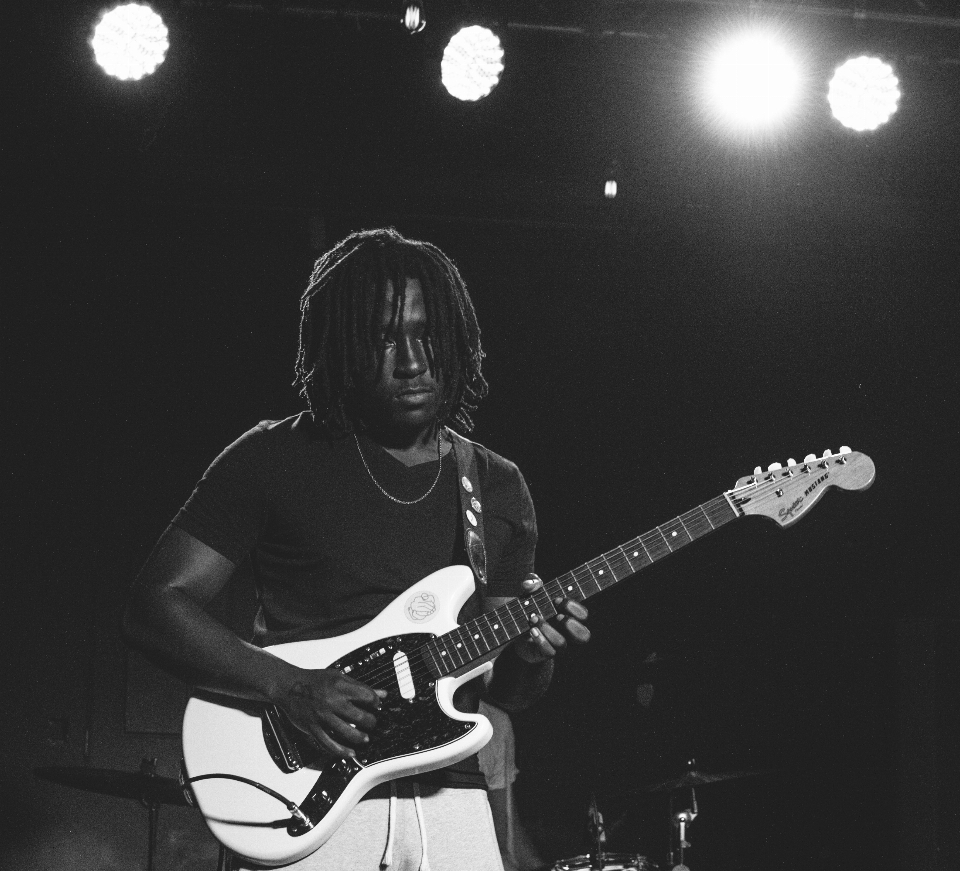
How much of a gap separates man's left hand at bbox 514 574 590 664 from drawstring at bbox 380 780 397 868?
426mm

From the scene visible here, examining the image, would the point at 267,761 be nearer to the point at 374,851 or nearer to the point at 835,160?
the point at 374,851

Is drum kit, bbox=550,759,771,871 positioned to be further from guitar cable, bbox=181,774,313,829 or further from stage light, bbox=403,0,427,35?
stage light, bbox=403,0,427,35

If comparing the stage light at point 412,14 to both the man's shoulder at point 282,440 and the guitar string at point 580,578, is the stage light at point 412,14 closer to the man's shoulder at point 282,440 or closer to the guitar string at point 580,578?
the man's shoulder at point 282,440

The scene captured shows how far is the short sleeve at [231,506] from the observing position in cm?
231

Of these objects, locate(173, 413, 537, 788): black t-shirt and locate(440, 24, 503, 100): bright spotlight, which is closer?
locate(173, 413, 537, 788): black t-shirt

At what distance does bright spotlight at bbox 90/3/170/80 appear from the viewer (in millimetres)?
4145

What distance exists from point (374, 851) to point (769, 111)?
371 centimetres

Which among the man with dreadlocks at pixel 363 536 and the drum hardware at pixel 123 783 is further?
the drum hardware at pixel 123 783

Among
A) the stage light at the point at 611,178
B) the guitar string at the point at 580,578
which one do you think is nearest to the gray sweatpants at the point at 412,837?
the guitar string at the point at 580,578

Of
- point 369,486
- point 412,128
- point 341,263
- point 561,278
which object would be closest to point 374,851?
point 369,486

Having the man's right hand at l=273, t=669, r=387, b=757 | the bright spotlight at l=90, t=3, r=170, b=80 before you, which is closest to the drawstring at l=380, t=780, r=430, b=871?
the man's right hand at l=273, t=669, r=387, b=757

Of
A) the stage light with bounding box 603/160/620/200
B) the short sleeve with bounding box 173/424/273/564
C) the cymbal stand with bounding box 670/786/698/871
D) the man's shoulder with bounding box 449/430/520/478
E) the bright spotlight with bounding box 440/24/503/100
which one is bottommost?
the cymbal stand with bounding box 670/786/698/871

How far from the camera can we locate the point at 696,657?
5500 millimetres

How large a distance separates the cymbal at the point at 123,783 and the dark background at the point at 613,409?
902 mm
